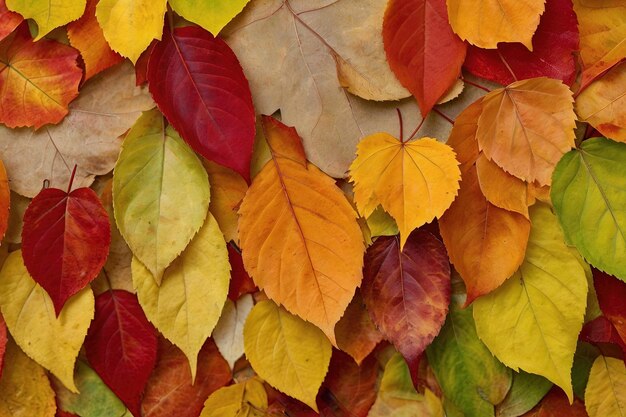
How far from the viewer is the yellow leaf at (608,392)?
0.50 m

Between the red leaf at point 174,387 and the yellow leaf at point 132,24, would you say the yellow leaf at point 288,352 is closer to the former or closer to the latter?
the red leaf at point 174,387

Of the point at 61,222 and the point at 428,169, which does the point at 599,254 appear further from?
the point at 61,222

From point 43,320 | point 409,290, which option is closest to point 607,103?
point 409,290

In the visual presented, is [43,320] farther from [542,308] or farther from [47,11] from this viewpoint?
[542,308]

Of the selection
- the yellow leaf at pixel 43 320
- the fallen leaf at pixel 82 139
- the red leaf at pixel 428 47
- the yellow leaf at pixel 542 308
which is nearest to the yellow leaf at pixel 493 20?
the red leaf at pixel 428 47

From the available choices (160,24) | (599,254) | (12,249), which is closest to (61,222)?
(12,249)

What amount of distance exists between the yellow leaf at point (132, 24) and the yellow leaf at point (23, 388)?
24 centimetres

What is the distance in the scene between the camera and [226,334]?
528 millimetres

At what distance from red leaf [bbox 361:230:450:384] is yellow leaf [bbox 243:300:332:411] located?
50mm

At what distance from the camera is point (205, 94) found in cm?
48

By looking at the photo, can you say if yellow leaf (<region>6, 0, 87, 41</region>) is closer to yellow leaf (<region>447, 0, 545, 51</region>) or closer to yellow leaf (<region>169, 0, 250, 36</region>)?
yellow leaf (<region>169, 0, 250, 36</region>)

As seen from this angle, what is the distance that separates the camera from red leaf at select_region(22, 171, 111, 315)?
0.50 m

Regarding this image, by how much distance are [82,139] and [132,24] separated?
93 mm

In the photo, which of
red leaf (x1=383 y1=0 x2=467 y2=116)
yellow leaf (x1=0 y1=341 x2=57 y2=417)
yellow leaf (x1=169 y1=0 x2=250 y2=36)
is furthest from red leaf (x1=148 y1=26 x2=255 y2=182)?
yellow leaf (x1=0 y1=341 x2=57 y2=417)
